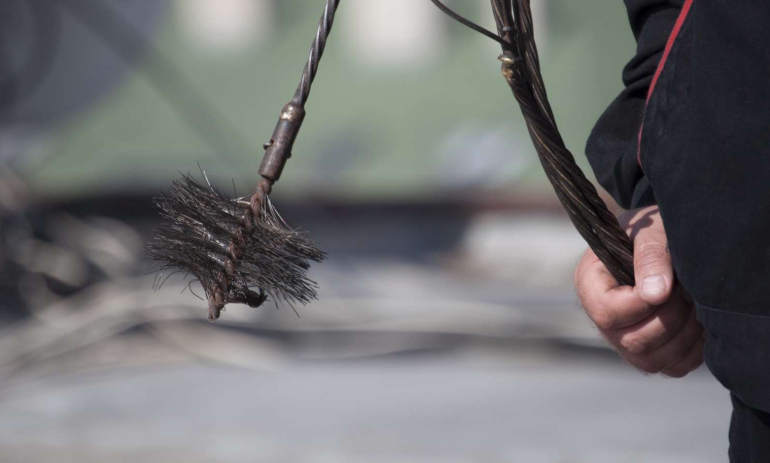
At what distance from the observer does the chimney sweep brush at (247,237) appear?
0.77 m

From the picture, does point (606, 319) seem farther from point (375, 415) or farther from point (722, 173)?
point (375, 415)

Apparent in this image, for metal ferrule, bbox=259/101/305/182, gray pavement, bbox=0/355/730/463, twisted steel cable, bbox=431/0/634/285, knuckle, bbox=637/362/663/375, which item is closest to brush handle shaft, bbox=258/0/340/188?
metal ferrule, bbox=259/101/305/182

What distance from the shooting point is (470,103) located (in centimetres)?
315

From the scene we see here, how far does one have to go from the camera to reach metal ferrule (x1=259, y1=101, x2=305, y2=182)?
2.51 ft

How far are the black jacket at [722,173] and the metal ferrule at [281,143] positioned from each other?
33 cm

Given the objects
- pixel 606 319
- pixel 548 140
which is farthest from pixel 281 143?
pixel 606 319

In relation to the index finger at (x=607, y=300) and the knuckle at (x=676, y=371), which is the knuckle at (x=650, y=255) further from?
the knuckle at (x=676, y=371)

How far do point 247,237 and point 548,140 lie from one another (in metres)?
0.29

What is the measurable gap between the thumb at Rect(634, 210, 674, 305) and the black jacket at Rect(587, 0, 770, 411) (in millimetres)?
32

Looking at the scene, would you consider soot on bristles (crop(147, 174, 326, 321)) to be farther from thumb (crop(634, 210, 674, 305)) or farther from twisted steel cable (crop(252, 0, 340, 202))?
thumb (crop(634, 210, 674, 305))

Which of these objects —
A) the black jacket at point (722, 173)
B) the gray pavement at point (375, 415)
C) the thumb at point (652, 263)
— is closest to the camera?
the black jacket at point (722, 173)

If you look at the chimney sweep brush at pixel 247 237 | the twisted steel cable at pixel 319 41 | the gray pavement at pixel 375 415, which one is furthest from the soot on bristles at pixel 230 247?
the gray pavement at pixel 375 415

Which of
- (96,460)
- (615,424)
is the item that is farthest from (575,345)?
(96,460)

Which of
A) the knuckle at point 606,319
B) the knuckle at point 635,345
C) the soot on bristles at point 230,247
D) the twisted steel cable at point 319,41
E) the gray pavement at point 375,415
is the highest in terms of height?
Answer: the twisted steel cable at point 319,41
